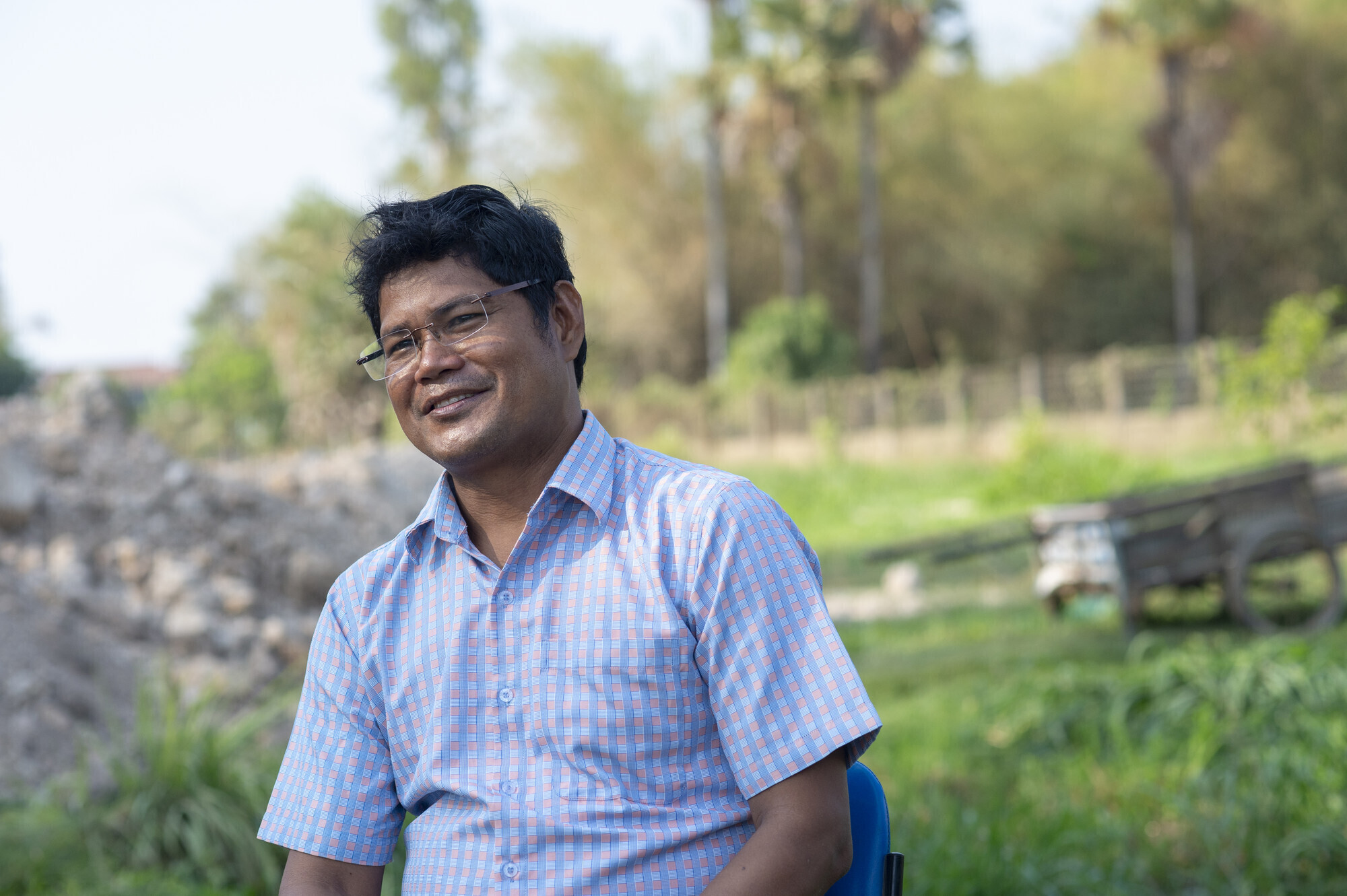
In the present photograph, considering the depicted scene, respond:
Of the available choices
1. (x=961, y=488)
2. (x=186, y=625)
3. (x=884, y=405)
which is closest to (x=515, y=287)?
(x=186, y=625)

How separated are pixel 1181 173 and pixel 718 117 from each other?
9532mm

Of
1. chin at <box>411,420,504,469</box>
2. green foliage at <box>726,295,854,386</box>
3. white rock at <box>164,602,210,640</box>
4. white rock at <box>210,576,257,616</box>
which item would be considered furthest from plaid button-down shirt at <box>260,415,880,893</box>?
green foliage at <box>726,295,854,386</box>

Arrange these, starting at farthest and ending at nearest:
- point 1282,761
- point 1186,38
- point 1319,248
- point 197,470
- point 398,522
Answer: point 1319,248 < point 1186,38 < point 398,522 < point 197,470 < point 1282,761

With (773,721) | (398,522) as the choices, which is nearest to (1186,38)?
(398,522)

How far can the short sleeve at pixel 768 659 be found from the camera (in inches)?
58.3

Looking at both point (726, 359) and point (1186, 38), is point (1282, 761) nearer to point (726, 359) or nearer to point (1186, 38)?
point (726, 359)

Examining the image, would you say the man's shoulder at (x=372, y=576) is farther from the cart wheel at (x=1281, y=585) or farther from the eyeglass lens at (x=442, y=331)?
the cart wheel at (x=1281, y=585)

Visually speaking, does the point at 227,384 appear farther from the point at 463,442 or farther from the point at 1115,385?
the point at 463,442

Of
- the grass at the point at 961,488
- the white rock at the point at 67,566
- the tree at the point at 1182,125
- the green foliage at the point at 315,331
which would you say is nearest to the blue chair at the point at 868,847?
the white rock at the point at 67,566

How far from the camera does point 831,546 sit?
12.9m

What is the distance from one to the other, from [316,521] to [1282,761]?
6.30 metres

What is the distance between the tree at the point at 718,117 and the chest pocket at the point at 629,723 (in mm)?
23319

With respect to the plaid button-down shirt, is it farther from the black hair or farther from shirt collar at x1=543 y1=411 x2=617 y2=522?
the black hair

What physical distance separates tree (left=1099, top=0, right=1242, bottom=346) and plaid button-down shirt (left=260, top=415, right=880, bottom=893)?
2390 centimetres
